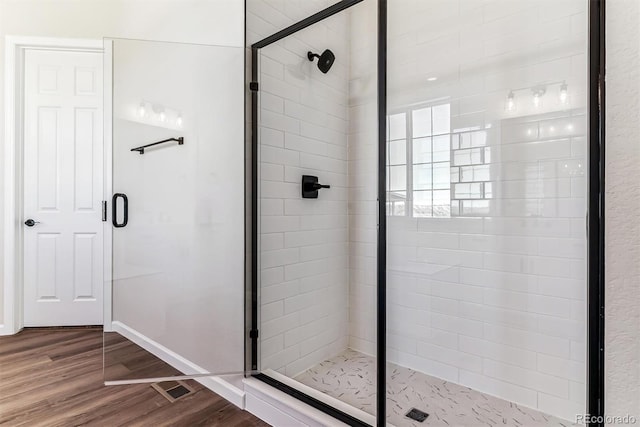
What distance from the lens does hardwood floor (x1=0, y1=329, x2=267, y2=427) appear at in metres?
1.66

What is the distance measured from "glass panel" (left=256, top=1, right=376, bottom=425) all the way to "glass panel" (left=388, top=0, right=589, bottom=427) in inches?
8.5

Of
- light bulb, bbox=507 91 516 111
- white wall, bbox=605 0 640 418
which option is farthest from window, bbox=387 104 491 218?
white wall, bbox=605 0 640 418

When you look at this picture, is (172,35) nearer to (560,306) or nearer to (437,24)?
(437,24)

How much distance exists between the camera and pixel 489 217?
5.70 ft

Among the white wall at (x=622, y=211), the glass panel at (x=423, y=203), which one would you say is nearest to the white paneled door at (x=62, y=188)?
the glass panel at (x=423, y=203)

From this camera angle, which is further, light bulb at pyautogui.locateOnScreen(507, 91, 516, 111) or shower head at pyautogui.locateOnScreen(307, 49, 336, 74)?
shower head at pyautogui.locateOnScreen(307, 49, 336, 74)

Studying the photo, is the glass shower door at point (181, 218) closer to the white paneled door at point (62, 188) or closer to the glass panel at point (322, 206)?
the glass panel at point (322, 206)

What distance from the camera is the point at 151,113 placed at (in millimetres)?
1902

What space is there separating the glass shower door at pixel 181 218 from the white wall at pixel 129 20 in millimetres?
112

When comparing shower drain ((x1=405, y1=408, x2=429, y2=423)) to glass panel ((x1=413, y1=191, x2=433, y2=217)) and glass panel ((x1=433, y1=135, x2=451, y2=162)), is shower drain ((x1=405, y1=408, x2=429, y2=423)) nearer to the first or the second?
glass panel ((x1=413, y1=191, x2=433, y2=217))

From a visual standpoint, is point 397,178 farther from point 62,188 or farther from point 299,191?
point 62,188

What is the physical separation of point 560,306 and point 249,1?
2157mm

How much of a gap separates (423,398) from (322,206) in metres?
1.15

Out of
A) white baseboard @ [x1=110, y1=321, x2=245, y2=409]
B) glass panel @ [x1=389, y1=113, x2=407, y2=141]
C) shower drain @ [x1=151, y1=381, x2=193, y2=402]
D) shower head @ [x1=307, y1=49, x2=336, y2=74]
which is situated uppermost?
shower head @ [x1=307, y1=49, x2=336, y2=74]
